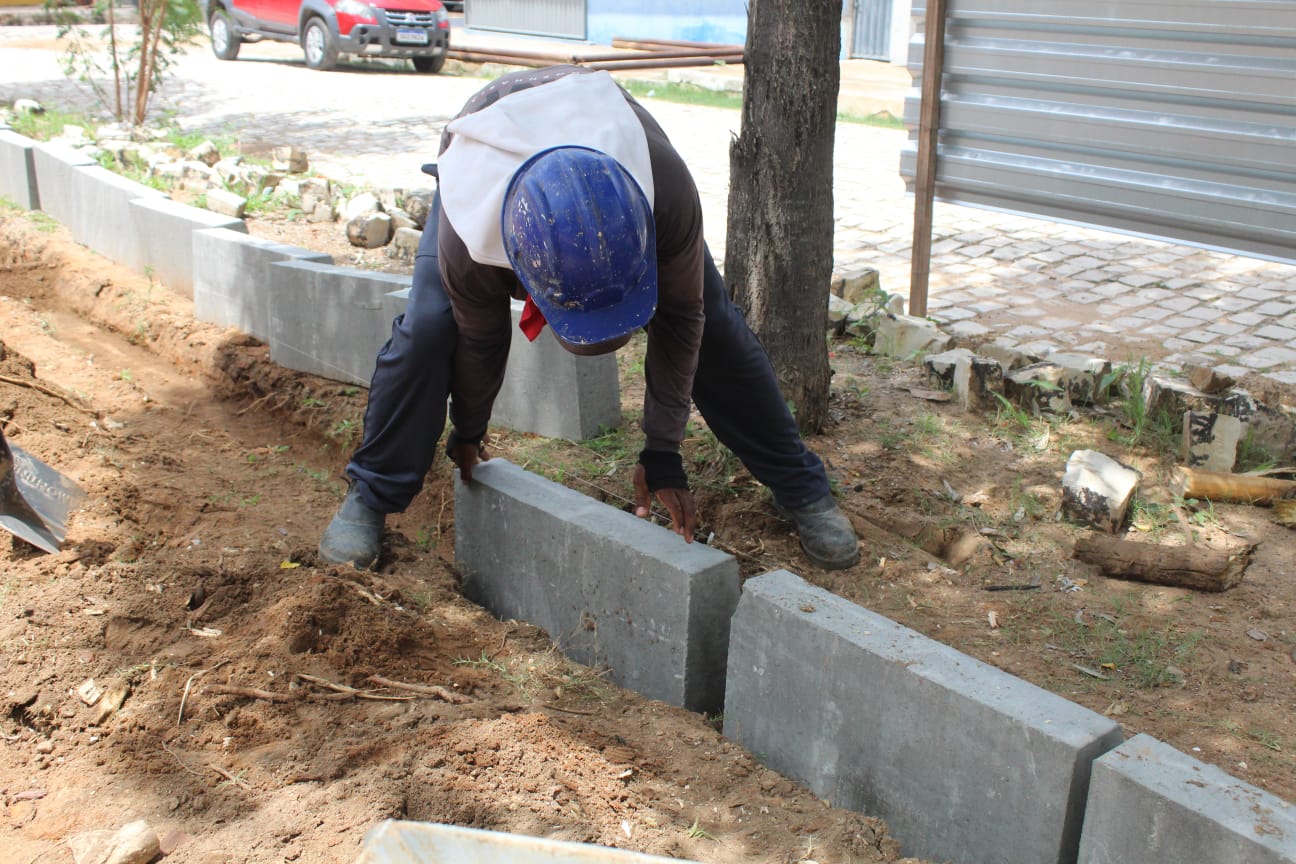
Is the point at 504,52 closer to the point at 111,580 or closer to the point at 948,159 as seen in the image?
the point at 948,159

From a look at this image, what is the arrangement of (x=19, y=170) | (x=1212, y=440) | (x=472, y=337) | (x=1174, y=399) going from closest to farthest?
(x=472, y=337), (x=1212, y=440), (x=1174, y=399), (x=19, y=170)

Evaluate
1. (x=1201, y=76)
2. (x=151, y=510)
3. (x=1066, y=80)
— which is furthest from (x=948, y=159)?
(x=151, y=510)

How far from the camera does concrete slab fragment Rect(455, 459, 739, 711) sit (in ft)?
10.2

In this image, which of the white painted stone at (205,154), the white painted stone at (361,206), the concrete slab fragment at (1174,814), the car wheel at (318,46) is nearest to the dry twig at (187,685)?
the concrete slab fragment at (1174,814)

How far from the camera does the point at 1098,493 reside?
12.7ft

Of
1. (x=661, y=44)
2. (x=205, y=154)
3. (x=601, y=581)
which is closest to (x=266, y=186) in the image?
(x=205, y=154)

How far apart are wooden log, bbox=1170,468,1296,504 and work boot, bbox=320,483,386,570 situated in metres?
2.75

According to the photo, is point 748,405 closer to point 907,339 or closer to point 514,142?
point 514,142

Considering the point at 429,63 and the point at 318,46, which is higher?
the point at 318,46

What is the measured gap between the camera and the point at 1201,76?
16.6 ft

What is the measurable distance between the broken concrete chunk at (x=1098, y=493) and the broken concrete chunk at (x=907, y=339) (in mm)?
1493

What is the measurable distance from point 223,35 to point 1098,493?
683 inches

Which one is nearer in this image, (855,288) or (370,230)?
(855,288)

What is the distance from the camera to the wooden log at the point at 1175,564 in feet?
11.7
